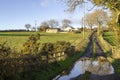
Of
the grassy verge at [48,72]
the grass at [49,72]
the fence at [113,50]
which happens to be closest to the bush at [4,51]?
the grassy verge at [48,72]

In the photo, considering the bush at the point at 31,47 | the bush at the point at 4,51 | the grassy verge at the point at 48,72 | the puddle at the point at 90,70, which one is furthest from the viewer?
the bush at the point at 31,47

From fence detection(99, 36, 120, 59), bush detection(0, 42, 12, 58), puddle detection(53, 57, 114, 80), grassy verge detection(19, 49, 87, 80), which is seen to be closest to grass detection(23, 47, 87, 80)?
grassy verge detection(19, 49, 87, 80)

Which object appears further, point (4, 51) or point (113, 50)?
point (113, 50)

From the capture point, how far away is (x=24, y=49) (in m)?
27.5

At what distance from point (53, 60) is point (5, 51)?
29.9ft

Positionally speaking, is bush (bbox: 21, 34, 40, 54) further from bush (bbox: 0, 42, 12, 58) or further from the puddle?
bush (bbox: 0, 42, 12, 58)

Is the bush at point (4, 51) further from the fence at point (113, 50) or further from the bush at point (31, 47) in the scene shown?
the fence at point (113, 50)

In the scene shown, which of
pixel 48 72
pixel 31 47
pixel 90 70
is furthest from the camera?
pixel 31 47

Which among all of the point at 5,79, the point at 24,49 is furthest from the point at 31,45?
the point at 5,79

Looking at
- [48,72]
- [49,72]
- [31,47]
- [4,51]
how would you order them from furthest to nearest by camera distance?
[31,47] < [49,72] < [48,72] < [4,51]

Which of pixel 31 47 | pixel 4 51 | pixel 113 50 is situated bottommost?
pixel 113 50

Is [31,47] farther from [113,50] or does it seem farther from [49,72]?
[113,50]

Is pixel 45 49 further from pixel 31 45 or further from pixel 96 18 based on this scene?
pixel 96 18

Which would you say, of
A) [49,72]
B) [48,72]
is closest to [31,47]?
[49,72]
